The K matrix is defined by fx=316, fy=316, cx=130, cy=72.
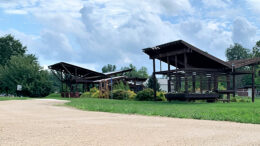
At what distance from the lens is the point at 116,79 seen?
44.3 metres

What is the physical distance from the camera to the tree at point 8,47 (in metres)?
60.8

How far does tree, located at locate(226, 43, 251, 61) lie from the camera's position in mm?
90581

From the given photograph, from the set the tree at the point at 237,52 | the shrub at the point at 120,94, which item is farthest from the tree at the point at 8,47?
the tree at the point at 237,52

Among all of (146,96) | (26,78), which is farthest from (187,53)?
(26,78)

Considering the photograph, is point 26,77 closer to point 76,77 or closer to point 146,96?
point 76,77

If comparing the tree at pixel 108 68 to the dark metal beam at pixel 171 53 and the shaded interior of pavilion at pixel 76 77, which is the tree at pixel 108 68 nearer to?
the shaded interior of pavilion at pixel 76 77

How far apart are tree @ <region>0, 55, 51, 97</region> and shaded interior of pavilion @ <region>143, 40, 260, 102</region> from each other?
69.6ft

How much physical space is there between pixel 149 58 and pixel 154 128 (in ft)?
70.5

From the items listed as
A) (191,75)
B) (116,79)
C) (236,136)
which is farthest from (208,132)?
(116,79)

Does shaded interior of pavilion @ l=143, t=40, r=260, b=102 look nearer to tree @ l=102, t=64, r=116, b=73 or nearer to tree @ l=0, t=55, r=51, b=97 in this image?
tree @ l=0, t=55, r=51, b=97

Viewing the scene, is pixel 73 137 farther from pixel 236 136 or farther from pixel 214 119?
pixel 214 119

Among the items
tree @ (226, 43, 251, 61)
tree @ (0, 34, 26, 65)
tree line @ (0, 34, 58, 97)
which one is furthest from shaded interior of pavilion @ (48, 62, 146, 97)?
tree @ (226, 43, 251, 61)

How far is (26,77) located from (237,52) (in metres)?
65.9

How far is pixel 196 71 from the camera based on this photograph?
25406mm
